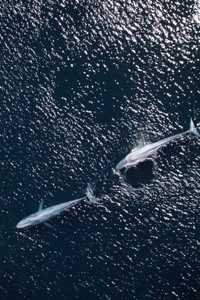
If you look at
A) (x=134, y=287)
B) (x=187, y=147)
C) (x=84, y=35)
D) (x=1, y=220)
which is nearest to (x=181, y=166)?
(x=187, y=147)

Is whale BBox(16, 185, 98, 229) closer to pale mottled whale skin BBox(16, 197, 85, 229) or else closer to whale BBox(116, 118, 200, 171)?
pale mottled whale skin BBox(16, 197, 85, 229)

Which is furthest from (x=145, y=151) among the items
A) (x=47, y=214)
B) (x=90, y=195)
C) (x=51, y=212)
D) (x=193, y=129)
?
(x=47, y=214)

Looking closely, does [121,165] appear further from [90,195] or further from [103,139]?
[90,195]

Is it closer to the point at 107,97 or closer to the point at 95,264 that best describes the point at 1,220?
the point at 95,264

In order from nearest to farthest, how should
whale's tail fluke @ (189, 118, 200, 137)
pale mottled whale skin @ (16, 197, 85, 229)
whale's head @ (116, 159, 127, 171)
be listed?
whale's tail fluke @ (189, 118, 200, 137)
whale's head @ (116, 159, 127, 171)
pale mottled whale skin @ (16, 197, 85, 229)

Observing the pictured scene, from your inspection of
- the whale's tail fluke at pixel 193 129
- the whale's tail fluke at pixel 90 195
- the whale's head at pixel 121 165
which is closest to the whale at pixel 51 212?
the whale's tail fluke at pixel 90 195

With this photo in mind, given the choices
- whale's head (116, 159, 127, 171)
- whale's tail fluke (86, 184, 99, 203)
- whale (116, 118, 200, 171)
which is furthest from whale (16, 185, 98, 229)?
whale (116, 118, 200, 171)

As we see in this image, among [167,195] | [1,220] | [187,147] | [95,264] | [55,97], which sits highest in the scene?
[55,97]
